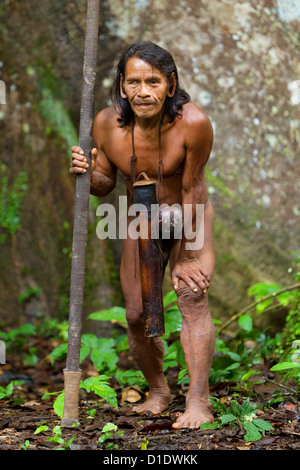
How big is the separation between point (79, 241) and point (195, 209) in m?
0.78

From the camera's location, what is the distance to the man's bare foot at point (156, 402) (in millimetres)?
4234

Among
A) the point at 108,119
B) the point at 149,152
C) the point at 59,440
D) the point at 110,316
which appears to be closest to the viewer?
the point at 59,440

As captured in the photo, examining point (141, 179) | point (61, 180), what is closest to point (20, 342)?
point (61, 180)

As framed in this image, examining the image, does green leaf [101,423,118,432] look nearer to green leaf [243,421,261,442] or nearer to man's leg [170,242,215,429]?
man's leg [170,242,215,429]

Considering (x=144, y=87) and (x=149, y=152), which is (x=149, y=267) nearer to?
(x=149, y=152)

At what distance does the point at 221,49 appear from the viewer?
6250mm

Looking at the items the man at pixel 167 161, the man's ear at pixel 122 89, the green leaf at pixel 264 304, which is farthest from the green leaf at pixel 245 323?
the man's ear at pixel 122 89

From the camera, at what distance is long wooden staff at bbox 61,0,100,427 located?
3734 mm

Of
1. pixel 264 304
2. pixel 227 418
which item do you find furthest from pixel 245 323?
pixel 227 418

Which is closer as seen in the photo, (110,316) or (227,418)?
(227,418)

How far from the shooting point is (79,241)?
12.5 feet

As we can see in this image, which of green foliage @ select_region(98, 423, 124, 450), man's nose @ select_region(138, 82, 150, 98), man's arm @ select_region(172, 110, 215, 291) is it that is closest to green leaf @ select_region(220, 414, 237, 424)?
green foliage @ select_region(98, 423, 124, 450)

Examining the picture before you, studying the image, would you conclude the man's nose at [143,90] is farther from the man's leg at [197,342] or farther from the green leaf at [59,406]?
the green leaf at [59,406]

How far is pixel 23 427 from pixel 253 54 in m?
4.18
